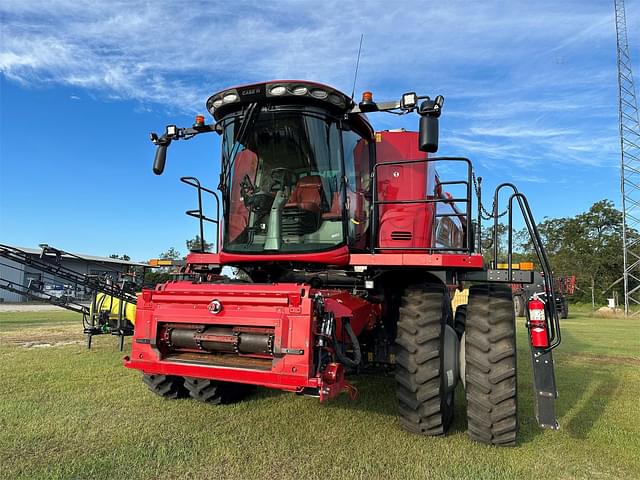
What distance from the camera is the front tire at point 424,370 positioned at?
169 inches

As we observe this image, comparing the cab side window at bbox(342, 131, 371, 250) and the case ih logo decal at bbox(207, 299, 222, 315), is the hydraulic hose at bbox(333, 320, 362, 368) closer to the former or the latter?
the cab side window at bbox(342, 131, 371, 250)

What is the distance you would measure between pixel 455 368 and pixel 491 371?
0.36 meters

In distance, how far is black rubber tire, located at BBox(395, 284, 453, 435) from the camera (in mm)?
4289

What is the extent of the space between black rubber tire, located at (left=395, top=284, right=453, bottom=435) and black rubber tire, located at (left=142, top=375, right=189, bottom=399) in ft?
8.47

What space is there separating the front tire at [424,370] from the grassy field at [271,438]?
0.61 ft

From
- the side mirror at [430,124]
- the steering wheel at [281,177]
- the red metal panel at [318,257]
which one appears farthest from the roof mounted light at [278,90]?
the red metal panel at [318,257]

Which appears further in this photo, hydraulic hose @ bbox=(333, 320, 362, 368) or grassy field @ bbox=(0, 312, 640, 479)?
hydraulic hose @ bbox=(333, 320, 362, 368)

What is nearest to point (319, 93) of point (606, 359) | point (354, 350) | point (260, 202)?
point (260, 202)

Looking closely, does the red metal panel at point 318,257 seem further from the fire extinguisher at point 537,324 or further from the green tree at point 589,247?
the green tree at point 589,247

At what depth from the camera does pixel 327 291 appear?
467 cm

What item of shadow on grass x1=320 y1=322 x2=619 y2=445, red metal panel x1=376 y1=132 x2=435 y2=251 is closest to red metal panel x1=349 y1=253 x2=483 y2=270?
red metal panel x1=376 y1=132 x2=435 y2=251

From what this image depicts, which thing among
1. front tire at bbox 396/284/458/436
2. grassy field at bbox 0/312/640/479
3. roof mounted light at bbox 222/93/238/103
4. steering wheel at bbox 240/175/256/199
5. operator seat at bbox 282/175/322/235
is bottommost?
grassy field at bbox 0/312/640/479

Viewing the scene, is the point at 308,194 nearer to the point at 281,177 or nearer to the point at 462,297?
the point at 281,177

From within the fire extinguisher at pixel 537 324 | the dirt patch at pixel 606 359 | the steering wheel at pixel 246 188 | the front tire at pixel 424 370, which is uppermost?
the steering wheel at pixel 246 188
